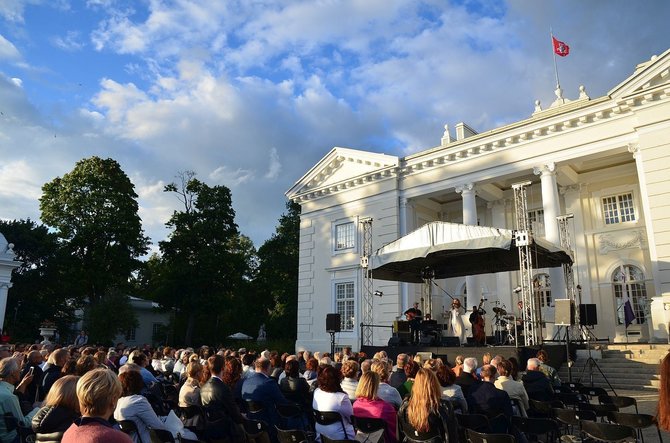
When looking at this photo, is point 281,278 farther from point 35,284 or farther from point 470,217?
point 470,217

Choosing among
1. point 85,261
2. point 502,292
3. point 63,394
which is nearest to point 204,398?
point 63,394

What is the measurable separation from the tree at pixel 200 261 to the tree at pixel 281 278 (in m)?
4.12

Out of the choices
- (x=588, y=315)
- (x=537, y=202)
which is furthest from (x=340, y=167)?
(x=588, y=315)

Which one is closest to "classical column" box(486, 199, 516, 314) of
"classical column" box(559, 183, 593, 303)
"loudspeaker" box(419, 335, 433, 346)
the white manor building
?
the white manor building

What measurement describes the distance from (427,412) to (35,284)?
106 ft

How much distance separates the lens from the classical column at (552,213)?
1714 cm

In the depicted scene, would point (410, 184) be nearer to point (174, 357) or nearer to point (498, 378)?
point (174, 357)

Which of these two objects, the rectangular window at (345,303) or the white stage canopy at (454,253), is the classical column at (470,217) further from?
the rectangular window at (345,303)

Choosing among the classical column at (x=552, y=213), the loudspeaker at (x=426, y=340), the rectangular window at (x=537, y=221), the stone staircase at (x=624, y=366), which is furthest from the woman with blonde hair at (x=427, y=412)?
the rectangular window at (x=537, y=221)

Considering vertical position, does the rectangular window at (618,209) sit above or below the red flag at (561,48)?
below

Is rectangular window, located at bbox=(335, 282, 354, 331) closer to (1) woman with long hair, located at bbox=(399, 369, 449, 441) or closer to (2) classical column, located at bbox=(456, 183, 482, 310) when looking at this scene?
(2) classical column, located at bbox=(456, 183, 482, 310)

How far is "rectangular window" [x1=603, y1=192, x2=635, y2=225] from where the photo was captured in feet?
61.4

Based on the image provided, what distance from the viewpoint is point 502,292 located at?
67.9 feet

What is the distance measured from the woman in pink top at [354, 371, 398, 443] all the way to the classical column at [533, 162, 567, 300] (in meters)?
14.0
